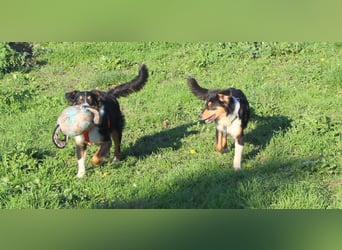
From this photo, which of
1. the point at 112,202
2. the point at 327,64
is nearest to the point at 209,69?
the point at 327,64

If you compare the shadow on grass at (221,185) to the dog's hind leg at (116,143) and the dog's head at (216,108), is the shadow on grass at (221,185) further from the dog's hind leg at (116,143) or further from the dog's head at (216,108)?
the dog's head at (216,108)

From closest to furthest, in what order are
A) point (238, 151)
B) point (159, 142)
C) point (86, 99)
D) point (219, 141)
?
point (86, 99) → point (238, 151) → point (219, 141) → point (159, 142)

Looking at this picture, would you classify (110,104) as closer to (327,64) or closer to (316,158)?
(316,158)

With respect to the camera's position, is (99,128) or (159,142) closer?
(99,128)

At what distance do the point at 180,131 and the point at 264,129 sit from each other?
99cm

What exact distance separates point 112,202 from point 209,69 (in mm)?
4355

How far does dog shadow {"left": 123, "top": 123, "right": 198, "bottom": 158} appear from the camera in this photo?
20.2ft

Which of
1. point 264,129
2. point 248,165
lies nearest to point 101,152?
point 248,165

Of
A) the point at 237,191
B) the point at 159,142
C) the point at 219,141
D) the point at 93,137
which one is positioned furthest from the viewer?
the point at 159,142

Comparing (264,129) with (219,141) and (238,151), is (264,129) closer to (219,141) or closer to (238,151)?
(219,141)

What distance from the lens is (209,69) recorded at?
882 centimetres

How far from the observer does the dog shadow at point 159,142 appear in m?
6.16

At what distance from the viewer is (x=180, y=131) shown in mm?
6656

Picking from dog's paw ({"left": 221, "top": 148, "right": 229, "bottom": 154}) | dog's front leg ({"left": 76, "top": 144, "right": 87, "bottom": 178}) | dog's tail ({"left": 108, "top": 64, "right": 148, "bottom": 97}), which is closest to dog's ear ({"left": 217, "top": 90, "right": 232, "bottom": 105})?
dog's paw ({"left": 221, "top": 148, "right": 229, "bottom": 154})
